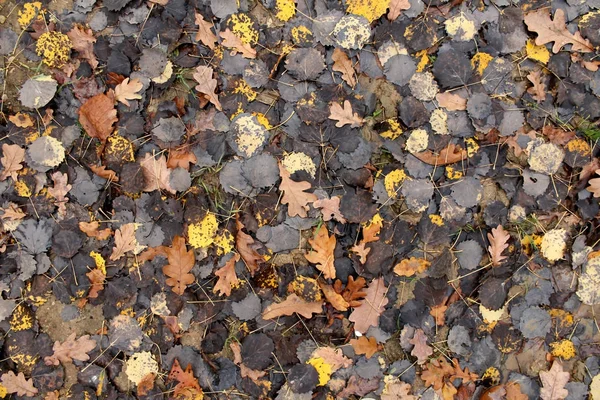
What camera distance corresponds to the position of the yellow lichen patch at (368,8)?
268 cm

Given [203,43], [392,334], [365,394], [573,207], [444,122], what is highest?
[203,43]

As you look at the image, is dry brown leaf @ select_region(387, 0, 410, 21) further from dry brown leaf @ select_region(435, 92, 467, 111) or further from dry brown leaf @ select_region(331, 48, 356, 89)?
dry brown leaf @ select_region(435, 92, 467, 111)

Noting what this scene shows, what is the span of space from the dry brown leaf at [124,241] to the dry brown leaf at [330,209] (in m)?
0.93

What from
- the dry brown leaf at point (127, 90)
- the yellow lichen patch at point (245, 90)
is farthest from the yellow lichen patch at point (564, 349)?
the dry brown leaf at point (127, 90)

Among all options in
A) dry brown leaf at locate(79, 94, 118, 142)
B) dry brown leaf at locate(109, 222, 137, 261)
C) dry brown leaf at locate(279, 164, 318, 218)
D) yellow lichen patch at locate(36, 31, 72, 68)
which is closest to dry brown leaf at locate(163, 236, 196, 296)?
dry brown leaf at locate(109, 222, 137, 261)

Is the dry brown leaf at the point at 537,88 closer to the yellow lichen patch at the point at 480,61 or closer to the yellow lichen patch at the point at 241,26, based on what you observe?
the yellow lichen patch at the point at 480,61

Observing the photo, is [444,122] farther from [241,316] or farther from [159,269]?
[159,269]

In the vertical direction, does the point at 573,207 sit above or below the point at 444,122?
below

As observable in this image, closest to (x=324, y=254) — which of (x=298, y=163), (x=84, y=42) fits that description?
(x=298, y=163)

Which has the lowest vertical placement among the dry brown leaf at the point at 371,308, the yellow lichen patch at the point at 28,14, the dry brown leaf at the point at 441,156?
the dry brown leaf at the point at 371,308

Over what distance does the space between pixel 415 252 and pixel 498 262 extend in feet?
1.40

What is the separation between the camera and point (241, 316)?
→ 8.70ft

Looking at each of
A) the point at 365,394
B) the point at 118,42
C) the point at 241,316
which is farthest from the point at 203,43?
the point at 365,394

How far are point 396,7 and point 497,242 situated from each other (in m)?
1.30
